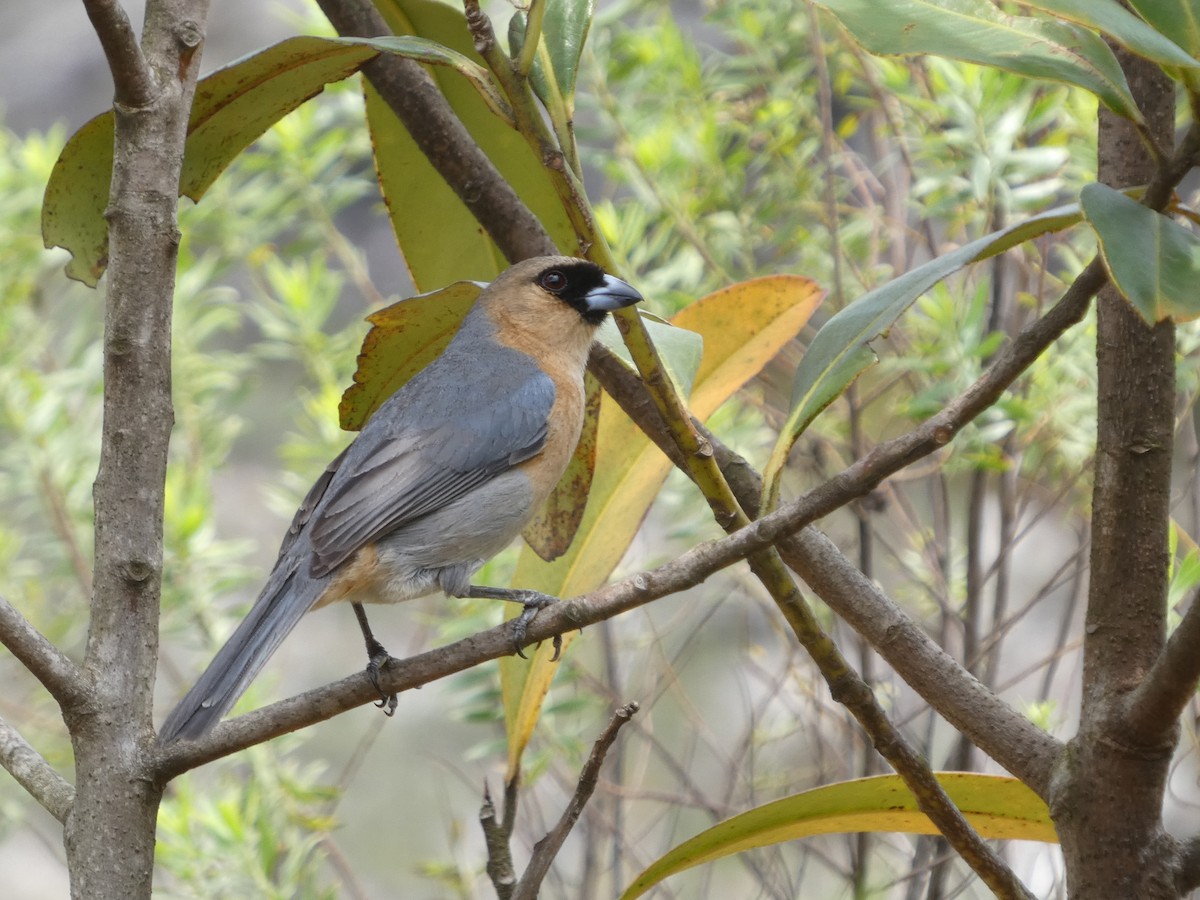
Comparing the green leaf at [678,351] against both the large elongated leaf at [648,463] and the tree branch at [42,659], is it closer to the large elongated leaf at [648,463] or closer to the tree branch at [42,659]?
the large elongated leaf at [648,463]

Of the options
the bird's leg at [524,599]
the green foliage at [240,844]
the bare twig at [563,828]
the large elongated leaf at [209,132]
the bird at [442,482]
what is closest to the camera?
the bare twig at [563,828]

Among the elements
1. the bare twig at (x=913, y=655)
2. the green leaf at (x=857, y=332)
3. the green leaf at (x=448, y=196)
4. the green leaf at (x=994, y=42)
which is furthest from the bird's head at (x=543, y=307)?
the green leaf at (x=994, y=42)

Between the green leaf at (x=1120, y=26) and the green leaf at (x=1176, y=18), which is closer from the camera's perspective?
the green leaf at (x=1120, y=26)

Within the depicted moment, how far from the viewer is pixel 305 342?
3.57 meters

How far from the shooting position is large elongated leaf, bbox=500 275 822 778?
2143 mm

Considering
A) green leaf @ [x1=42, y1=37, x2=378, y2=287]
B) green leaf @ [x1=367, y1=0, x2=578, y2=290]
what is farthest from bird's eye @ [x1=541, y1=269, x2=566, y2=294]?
green leaf @ [x1=42, y1=37, x2=378, y2=287]

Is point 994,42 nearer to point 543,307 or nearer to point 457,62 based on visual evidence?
point 457,62

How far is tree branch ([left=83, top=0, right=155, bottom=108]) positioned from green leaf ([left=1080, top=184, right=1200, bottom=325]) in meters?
1.03

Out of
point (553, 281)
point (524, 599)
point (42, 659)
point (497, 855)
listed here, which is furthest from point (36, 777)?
point (553, 281)

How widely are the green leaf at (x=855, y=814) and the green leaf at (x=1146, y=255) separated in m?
0.80

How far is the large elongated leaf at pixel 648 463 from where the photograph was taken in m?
2.14

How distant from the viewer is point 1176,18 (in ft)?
4.11

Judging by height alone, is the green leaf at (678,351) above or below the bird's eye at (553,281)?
A: below

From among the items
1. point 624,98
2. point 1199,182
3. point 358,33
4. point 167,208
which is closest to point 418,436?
point 358,33
